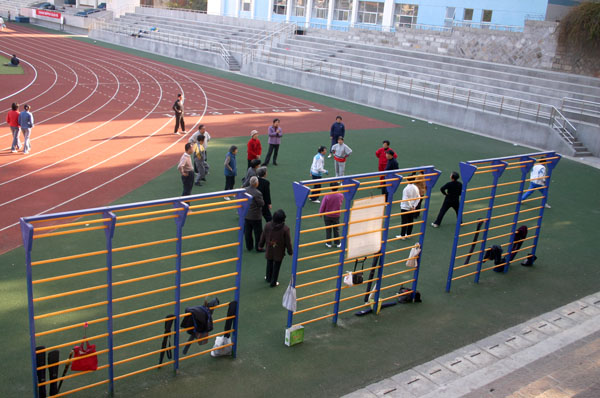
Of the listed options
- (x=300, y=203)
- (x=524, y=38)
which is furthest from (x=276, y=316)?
(x=524, y=38)

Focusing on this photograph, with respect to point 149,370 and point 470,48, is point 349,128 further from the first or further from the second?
point 149,370

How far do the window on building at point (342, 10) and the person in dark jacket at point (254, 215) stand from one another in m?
51.3

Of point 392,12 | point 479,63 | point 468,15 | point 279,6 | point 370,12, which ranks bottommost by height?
point 479,63

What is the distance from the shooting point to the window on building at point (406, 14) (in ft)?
165

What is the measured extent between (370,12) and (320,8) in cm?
671

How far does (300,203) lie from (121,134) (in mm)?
15268

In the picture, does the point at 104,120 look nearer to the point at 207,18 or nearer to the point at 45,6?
the point at 207,18

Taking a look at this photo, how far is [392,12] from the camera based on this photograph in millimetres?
52250

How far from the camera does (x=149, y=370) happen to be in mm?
6969

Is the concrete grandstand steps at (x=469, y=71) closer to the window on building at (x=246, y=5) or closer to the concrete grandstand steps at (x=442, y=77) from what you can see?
the concrete grandstand steps at (x=442, y=77)

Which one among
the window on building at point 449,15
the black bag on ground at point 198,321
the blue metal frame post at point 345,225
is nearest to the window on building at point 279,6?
the window on building at point 449,15

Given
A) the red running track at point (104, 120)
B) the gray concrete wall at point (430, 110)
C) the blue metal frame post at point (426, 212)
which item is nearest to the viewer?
the blue metal frame post at point (426, 212)

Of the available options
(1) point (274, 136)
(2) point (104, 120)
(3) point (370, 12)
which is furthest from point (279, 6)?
(1) point (274, 136)

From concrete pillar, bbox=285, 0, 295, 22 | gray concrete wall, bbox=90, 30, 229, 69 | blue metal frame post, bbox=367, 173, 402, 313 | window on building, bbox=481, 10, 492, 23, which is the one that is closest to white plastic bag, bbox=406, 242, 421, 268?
blue metal frame post, bbox=367, 173, 402, 313
